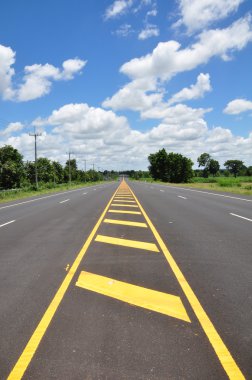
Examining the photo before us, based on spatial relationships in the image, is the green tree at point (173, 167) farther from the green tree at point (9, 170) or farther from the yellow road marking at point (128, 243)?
the yellow road marking at point (128, 243)

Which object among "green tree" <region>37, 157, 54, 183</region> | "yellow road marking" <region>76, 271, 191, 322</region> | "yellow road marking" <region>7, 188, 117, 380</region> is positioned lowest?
"yellow road marking" <region>7, 188, 117, 380</region>

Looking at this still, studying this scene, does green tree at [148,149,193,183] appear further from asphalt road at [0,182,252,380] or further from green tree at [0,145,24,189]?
asphalt road at [0,182,252,380]

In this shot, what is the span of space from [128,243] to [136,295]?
3951 millimetres

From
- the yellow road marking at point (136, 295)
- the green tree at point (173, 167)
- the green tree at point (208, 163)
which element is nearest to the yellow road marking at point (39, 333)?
the yellow road marking at point (136, 295)

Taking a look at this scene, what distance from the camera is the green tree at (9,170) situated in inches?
3073

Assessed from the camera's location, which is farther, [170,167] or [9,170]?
[170,167]

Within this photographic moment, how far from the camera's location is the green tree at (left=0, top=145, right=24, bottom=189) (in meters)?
78.1

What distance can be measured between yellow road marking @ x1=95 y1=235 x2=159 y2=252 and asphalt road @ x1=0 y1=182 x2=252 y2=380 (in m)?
0.03

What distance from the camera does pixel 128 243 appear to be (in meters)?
9.41

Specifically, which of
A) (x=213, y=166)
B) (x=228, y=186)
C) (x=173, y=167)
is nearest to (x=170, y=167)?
(x=173, y=167)

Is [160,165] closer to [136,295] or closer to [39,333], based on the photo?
Result: [136,295]

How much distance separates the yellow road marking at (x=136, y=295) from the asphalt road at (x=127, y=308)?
0.02 metres

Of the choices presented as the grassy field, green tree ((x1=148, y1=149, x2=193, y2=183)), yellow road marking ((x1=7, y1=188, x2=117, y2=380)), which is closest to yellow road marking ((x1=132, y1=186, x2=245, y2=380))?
yellow road marking ((x1=7, y1=188, x2=117, y2=380))

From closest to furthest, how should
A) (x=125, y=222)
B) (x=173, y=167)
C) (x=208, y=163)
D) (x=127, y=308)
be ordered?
(x=127, y=308) → (x=125, y=222) → (x=173, y=167) → (x=208, y=163)
